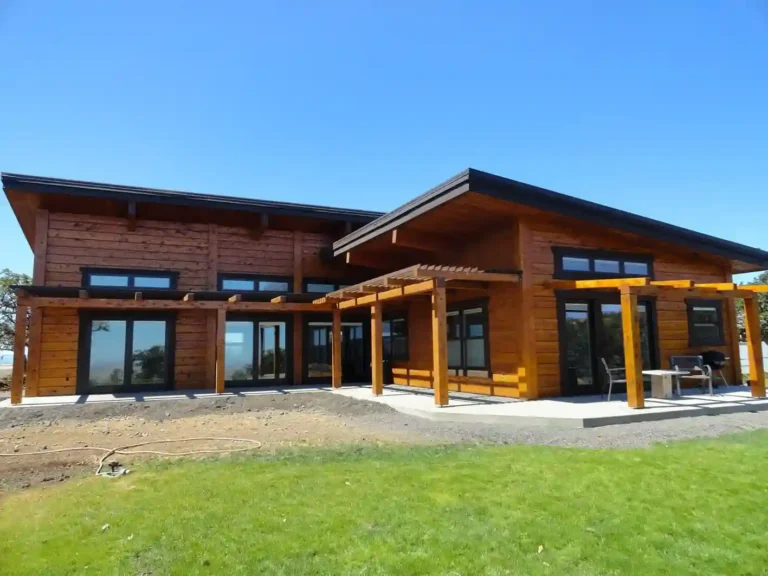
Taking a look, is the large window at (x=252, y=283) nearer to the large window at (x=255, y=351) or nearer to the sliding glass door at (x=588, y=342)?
the large window at (x=255, y=351)

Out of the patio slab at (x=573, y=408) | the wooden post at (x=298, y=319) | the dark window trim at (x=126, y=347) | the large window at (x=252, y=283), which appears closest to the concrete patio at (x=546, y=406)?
the patio slab at (x=573, y=408)

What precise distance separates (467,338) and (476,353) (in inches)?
16.6

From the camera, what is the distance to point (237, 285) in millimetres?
13305

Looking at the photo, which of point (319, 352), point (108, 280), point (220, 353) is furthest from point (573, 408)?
point (108, 280)

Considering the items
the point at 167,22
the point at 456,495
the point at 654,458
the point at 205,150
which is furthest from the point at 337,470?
the point at 205,150

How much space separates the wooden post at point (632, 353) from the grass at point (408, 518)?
2736 mm

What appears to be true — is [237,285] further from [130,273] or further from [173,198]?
[173,198]

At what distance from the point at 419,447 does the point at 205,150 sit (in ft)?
32.8

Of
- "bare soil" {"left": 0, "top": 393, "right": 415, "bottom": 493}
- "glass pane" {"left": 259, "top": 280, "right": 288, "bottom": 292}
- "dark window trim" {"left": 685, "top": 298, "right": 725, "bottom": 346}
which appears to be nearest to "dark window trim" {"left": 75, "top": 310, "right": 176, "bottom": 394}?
"glass pane" {"left": 259, "top": 280, "right": 288, "bottom": 292}

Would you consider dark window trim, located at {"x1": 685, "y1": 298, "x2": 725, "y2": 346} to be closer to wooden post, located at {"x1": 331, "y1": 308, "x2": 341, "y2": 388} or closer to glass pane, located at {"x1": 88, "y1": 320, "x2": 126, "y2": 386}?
wooden post, located at {"x1": 331, "y1": 308, "x2": 341, "y2": 388}

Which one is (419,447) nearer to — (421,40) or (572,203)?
(572,203)

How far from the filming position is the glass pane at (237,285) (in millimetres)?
13141

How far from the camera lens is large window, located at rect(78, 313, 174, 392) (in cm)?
1170

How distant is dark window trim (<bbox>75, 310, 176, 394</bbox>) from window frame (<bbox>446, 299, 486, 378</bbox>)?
6.92 meters
